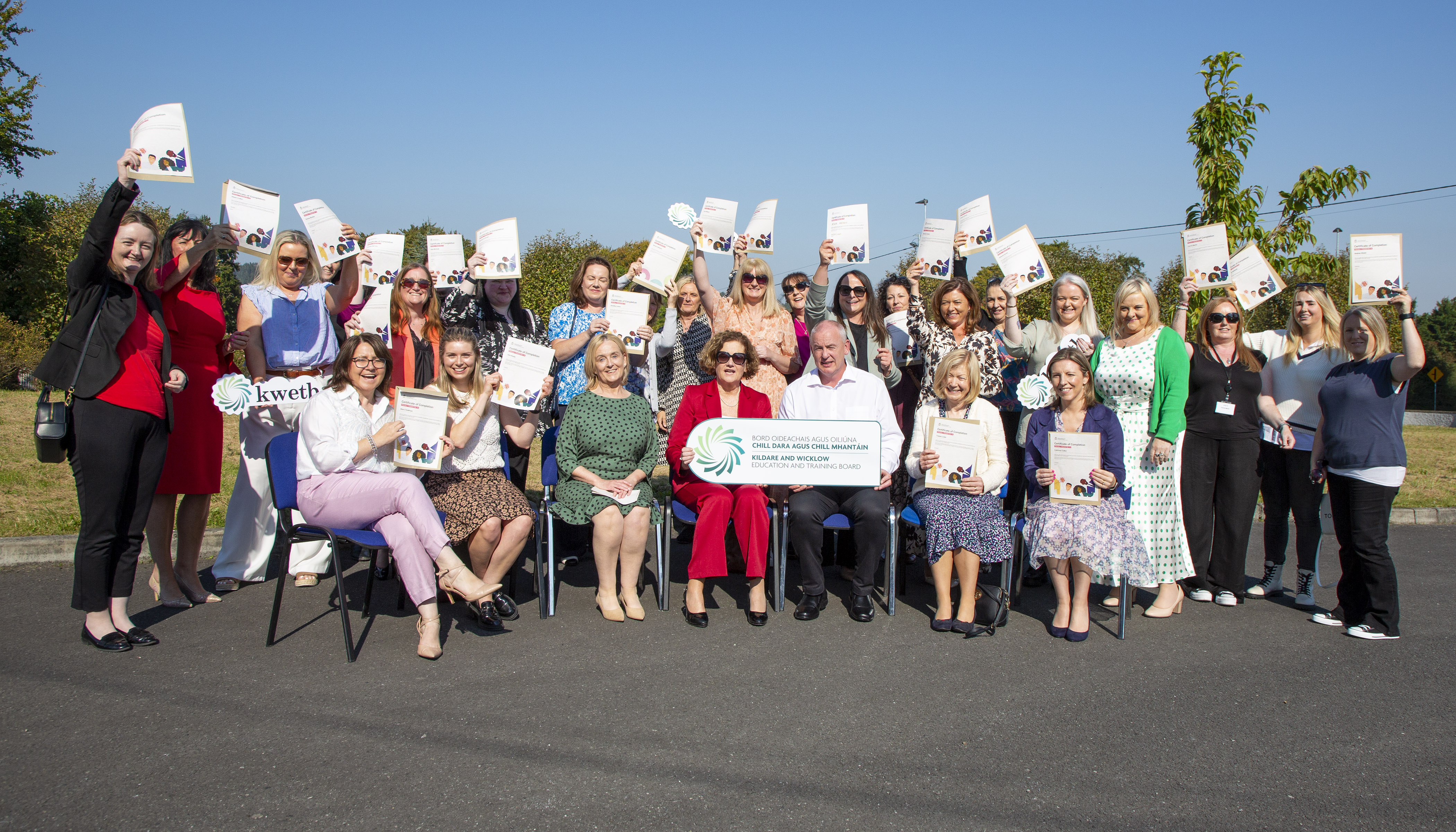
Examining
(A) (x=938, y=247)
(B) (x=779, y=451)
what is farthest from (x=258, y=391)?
(A) (x=938, y=247)

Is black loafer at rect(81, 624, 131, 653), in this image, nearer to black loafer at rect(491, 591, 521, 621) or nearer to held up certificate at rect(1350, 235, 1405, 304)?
black loafer at rect(491, 591, 521, 621)

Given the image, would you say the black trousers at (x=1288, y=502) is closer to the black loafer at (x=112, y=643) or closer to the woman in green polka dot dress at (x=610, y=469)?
the woman in green polka dot dress at (x=610, y=469)

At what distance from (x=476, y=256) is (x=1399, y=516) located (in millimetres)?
9164

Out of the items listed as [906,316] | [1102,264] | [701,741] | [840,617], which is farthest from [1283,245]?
[1102,264]

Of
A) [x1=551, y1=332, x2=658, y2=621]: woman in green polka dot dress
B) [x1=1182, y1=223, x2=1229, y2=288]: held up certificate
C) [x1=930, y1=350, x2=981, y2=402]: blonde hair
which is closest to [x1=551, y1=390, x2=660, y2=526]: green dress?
[x1=551, y1=332, x2=658, y2=621]: woman in green polka dot dress

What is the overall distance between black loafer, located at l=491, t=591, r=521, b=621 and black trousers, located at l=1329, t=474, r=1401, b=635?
4.46 metres

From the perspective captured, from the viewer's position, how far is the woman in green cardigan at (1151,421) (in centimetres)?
534

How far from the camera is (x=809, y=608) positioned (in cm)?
522

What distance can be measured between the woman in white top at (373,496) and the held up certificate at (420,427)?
49 mm

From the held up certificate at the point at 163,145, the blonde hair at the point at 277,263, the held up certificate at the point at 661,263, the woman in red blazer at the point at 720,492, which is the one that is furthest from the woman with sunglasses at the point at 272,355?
the woman in red blazer at the point at 720,492

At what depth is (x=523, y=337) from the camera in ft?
20.7

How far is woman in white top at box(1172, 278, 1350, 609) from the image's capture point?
5.68 meters

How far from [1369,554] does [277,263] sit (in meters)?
6.40

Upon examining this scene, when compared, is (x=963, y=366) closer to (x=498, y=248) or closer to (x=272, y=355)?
(x=498, y=248)
